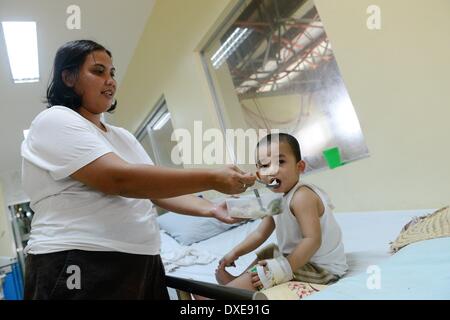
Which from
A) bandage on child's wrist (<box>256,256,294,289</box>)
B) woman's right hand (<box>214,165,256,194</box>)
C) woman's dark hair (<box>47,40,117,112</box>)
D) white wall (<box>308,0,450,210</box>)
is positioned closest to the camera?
woman's right hand (<box>214,165,256,194</box>)

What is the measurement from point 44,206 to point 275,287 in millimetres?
749

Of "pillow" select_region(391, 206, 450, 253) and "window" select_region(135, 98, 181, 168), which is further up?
"window" select_region(135, 98, 181, 168)

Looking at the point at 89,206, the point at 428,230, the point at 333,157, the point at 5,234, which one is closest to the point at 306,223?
the point at 428,230

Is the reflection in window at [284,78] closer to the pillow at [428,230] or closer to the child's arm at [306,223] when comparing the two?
the pillow at [428,230]

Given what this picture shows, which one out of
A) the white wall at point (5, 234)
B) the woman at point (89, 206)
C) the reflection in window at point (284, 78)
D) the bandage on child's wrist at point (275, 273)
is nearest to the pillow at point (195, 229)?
the reflection in window at point (284, 78)

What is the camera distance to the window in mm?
4511

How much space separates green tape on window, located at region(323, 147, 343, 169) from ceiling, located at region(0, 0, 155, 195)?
2.61 metres

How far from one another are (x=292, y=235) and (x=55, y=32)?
11.6 feet

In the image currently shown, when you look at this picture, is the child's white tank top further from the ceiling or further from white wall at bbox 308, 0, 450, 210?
the ceiling

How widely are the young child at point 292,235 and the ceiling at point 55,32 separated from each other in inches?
102

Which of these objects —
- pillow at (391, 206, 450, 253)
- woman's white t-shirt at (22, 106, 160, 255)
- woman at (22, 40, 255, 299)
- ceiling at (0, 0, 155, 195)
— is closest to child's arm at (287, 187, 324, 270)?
Result: pillow at (391, 206, 450, 253)

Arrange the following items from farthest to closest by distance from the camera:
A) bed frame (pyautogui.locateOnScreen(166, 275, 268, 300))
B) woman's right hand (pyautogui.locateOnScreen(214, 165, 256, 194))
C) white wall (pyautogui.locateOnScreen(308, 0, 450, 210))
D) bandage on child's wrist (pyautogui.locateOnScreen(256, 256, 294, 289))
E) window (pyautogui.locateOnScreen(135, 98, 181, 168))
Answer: window (pyautogui.locateOnScreen(135, 98, 181, 168))
white wall (pyautogui.locateOnScreen(308, 0, 450, 210))
bandage on child's wrist (pyautogui.locateOnScreen(256, 256, 294, 289))
woman's right hand (pyautogui.locateOnScreen(214, 165, 256, 194))
bed frame (pyautogui.locateOnScreen(166, 275, 268, 300))

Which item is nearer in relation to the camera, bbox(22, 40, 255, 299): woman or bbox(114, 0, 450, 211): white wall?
bbox(22, 40, 255, 299): woman

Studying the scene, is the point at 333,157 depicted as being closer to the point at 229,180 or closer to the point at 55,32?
the point at 229,180
